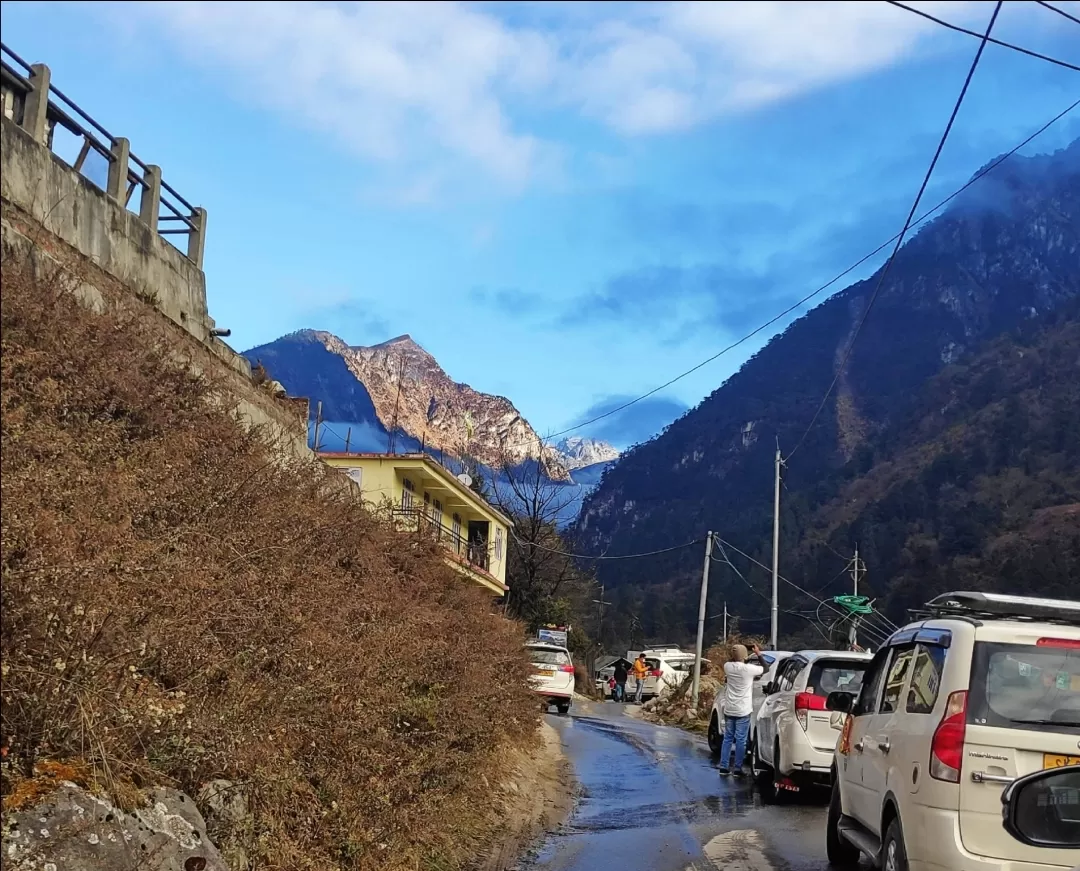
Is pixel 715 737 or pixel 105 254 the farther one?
pixel 715 737

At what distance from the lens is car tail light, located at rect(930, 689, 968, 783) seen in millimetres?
5531

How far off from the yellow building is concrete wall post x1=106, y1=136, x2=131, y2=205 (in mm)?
12401

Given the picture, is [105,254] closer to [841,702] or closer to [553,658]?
[841,702]

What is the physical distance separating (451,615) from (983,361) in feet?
Result: 401

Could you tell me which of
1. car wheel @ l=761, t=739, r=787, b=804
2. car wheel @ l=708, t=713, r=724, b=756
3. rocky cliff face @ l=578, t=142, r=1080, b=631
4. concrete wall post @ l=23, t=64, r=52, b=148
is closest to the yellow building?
car wheel @ l=708, t=713, r=724, b=756

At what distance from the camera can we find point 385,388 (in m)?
135

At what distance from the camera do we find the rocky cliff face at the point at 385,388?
10350 centimetres

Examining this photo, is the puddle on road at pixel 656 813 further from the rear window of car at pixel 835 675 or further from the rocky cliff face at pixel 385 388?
the rocky cliff face at pixel 385 388

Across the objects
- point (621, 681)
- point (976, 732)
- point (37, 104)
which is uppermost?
point (37, 104)

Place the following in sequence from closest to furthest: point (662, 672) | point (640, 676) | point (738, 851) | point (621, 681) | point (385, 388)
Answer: point (738, 851) < point (640, 676) < point (662, 672) < point (621, 681) < point (385, 388)

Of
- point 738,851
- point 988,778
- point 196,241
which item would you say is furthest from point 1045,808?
point 196,241

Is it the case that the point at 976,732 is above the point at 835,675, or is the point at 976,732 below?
below

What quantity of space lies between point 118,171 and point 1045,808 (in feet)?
47.9

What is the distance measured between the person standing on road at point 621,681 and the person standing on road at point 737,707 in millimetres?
31357
